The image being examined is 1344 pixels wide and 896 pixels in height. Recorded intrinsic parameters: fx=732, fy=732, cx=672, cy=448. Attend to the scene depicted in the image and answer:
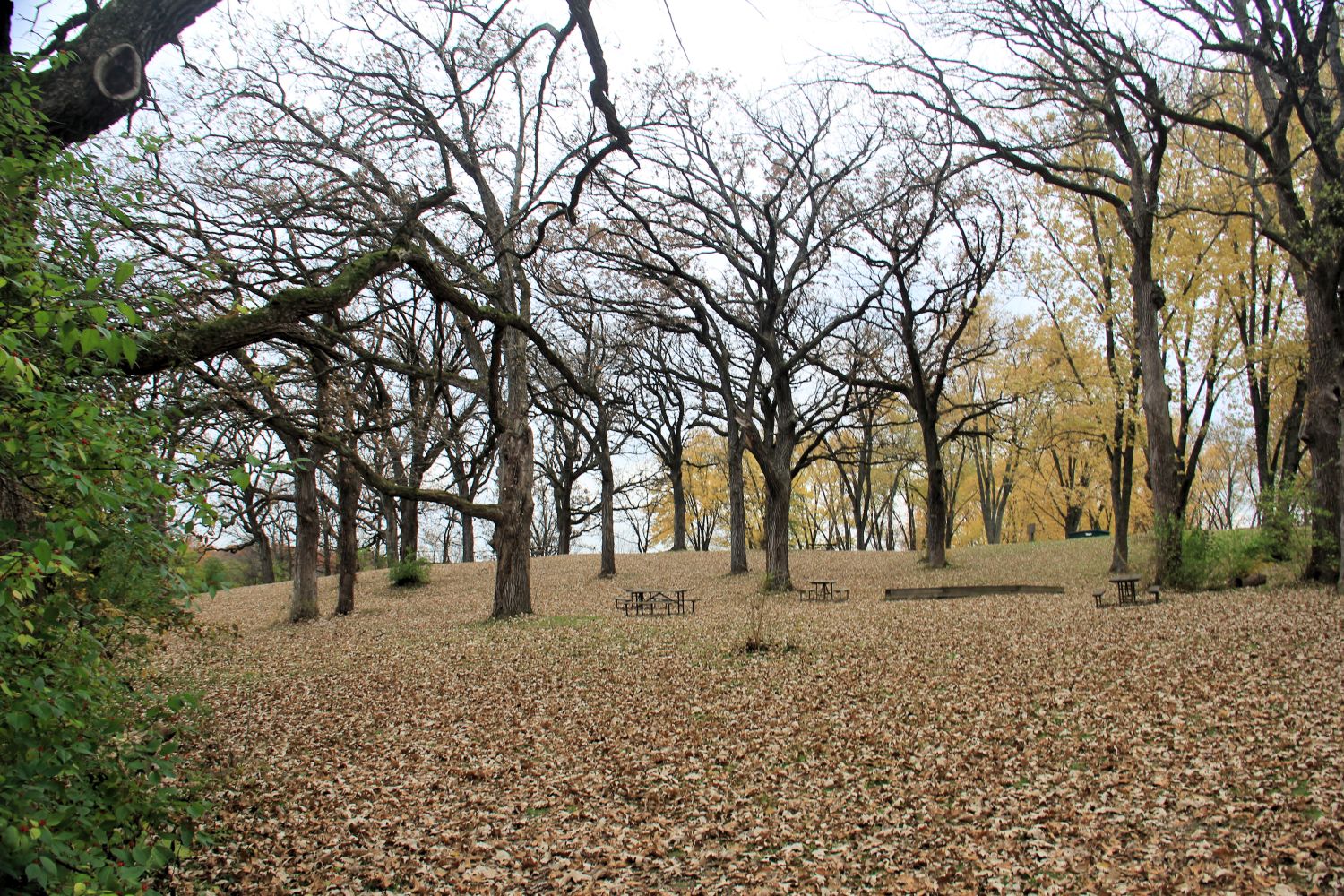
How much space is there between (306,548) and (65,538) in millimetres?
13545

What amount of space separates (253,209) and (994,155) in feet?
39.9

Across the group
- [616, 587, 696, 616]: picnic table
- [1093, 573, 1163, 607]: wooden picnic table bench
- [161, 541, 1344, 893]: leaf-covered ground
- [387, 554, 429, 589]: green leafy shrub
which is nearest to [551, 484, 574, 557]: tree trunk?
[387, 554, 429, 589]: green leafy shrub

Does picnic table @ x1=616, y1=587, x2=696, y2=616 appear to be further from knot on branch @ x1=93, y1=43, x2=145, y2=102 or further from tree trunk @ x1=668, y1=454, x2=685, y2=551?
tree trunk @ x1=668, y1=454, x2=685, y2=551

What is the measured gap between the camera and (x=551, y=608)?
16.0 metres

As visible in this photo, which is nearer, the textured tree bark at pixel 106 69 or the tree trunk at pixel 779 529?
the textured tree bark at pixel 106 69

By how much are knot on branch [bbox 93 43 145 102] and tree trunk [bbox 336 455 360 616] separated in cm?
1149

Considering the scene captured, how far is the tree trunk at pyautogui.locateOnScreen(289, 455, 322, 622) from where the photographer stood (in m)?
14.5

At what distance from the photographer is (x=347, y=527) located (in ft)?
52.7

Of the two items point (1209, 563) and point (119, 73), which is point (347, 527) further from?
point (1209, 563)

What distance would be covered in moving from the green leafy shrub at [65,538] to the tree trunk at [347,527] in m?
12.3

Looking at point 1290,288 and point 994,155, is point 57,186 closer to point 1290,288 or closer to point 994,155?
point 994,155

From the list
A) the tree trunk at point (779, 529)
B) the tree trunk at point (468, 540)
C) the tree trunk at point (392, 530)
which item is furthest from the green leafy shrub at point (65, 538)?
the tree trunk at point (468, 540)

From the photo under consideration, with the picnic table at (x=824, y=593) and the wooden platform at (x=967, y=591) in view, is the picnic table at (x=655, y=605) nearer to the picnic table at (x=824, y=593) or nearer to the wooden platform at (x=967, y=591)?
the picnic table at (x=824, y=593)

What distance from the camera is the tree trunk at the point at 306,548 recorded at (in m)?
14.5
